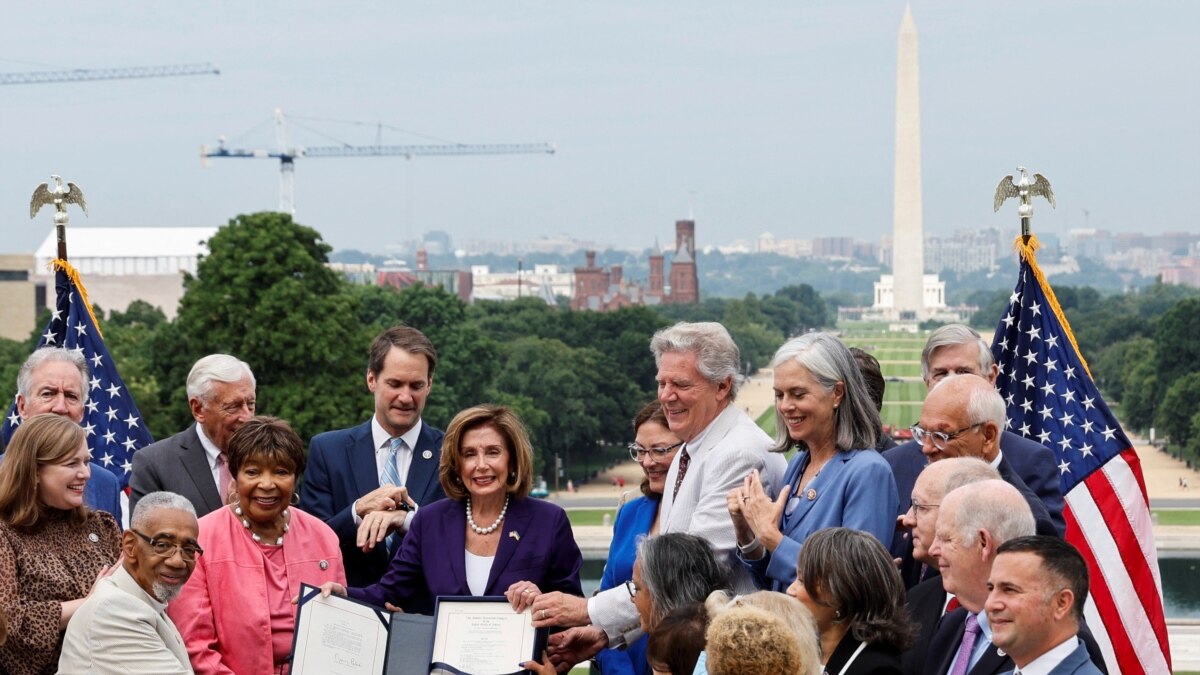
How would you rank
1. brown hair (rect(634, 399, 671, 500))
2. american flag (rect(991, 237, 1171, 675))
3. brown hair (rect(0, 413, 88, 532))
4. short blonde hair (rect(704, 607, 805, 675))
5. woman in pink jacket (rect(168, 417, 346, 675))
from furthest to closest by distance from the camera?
1. american flag (rect(991, 237, 1171, 675))
2. brown hair (rect(634, 399, 671, 500))
3. woman in pink jacket (rect(168, 417, 346, 675))
4. brown hair (rect(0, 413, 88, 532))
5. short blonde hair (rect(704, 607, 805, 675))

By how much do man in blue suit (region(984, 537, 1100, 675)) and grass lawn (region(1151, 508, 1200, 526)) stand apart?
115ft

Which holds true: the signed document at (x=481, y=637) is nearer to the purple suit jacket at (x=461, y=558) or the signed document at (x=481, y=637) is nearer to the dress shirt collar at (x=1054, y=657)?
the purple suit jacket at (x=461, y=558)

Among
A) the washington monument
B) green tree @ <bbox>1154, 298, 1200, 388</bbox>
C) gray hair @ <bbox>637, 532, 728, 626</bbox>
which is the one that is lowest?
green tree @ <bbox>1154, 298, 1200, 388</bbox>

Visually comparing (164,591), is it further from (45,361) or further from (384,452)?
(45,361)

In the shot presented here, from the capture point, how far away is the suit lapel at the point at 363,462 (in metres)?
7.76

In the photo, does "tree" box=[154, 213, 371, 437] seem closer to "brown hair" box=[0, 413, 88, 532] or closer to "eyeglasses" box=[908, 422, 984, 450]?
"brown hair" box=[0, 413, 88, 532]

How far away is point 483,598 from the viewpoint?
6.35 metres

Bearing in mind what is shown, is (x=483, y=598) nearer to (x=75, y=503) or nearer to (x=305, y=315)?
(x=75, y=503)

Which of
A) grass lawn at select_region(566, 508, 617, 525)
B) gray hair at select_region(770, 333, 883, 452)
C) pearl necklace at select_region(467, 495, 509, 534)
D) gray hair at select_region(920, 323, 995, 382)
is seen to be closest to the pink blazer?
pearl necklace at select_region(467, 495, 509, 534)

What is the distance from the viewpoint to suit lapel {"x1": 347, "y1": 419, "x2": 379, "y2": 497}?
7762 millimetres

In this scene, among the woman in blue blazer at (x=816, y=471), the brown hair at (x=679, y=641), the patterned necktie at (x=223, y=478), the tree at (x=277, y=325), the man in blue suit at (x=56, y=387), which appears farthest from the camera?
the tree at (x=277, y=325)

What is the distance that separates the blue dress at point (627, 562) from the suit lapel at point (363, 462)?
1.30m

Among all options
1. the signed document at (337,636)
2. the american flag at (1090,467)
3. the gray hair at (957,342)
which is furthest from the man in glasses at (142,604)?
the american flag at (1090,467)

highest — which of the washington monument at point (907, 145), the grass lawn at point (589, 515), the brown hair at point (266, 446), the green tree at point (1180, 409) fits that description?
the washington monument at point (907, 145)
